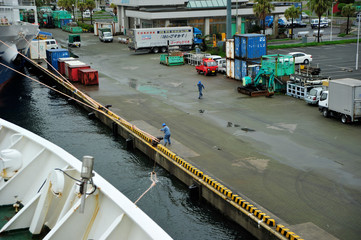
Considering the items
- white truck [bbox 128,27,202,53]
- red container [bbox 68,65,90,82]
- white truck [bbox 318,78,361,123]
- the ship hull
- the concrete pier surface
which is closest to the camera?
the concrete pier surface

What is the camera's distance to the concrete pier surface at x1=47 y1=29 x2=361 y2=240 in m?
17.1

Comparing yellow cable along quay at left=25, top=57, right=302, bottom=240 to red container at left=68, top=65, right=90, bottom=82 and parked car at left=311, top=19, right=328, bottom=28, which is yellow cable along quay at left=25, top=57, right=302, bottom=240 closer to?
red container at left=68, top=65, right=90, bottom=82

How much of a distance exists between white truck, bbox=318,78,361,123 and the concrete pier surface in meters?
0.56

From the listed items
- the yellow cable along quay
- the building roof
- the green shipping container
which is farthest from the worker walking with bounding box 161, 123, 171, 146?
the building roof

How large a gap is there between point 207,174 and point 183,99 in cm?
1616

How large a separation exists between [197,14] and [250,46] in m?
35.1

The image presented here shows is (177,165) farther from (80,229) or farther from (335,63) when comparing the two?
(335,63)

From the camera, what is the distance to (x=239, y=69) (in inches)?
1665

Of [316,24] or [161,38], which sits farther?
[316,24]

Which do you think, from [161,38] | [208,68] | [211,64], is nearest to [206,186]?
[208,68]

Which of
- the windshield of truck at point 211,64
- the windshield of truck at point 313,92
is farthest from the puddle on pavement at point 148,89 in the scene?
the windshield of truck at point 313,92

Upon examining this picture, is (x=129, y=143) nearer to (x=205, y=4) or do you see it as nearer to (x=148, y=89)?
(x=148, y=89)

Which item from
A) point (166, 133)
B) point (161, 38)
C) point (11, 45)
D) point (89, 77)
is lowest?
point (166, 133)

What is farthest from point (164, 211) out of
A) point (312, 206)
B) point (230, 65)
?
point (230, 65)
